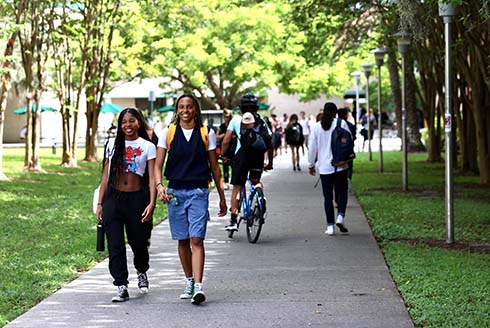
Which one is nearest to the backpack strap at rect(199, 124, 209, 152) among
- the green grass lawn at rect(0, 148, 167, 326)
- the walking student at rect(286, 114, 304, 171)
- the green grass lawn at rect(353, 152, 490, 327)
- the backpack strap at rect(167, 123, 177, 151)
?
the backpack strap at rect(167, 123, 177, 151)

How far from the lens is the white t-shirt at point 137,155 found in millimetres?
9484

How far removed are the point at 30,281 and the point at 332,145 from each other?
205 inches

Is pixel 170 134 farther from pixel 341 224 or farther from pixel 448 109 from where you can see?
pixel 341 224

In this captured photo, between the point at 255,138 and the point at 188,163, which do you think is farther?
the point at 255,138

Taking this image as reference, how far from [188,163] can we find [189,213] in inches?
16.9

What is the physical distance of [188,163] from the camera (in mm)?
9398

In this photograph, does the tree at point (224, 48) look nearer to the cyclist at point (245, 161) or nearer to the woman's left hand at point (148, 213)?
the cyclist at point (245, 161)

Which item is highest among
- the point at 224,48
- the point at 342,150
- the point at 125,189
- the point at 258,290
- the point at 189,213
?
the point at 224,48

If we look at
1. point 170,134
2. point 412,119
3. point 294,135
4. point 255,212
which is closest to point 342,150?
point 255,212

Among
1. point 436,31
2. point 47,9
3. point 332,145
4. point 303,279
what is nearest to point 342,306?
point 303,279

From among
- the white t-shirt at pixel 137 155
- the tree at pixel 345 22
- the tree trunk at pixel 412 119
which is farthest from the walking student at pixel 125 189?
the tree trunk at pixel 412 119

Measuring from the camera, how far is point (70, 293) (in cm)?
991

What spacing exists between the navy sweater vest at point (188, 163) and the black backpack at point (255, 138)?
4.33 metres

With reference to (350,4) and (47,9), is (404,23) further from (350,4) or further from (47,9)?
(47,9)
